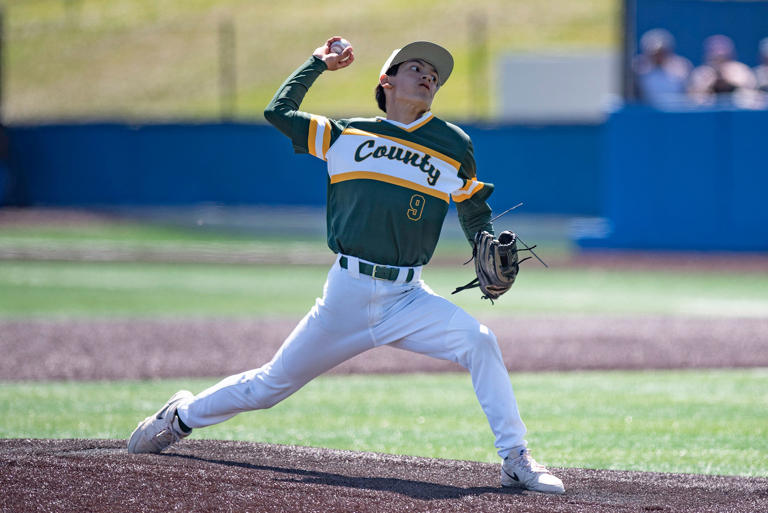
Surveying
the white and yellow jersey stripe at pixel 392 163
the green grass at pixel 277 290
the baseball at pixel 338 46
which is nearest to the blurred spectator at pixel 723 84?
the green grass at pixel 277 290

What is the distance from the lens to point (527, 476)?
16.0ft

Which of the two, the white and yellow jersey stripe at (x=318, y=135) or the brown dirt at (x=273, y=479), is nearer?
the brown dirt at (x=273, y=479)

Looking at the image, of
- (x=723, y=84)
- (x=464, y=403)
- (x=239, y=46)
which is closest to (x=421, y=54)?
(x=464, y=403)

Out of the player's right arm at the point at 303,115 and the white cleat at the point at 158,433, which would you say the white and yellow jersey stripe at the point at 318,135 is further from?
the white cleat at the point at 158,433

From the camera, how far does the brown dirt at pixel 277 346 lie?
8.92 m

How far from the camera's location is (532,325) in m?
11.0

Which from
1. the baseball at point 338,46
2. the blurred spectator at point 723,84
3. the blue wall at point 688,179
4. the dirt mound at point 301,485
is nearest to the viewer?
the dirt mound at point 301,485

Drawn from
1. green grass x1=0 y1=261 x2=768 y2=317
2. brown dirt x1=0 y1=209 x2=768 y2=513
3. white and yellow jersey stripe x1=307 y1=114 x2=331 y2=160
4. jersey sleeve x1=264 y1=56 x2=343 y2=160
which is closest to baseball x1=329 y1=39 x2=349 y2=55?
jersey sleeve x1=264 y1=56 x2=343 y2=160

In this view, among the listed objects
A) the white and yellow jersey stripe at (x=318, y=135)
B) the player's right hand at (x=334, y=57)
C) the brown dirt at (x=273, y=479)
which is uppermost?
the player's right hand at (x=334, y=57)

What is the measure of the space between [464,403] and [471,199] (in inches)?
106

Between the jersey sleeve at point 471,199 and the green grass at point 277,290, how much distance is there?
21.8 feet

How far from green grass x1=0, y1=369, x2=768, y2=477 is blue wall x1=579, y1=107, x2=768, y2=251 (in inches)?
323

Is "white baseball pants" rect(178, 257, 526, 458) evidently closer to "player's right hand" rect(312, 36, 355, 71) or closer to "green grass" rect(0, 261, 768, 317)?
"player's right hand" rect(312, 36, 355, 71)

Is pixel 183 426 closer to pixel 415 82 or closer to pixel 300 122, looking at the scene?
pixel 300 122
